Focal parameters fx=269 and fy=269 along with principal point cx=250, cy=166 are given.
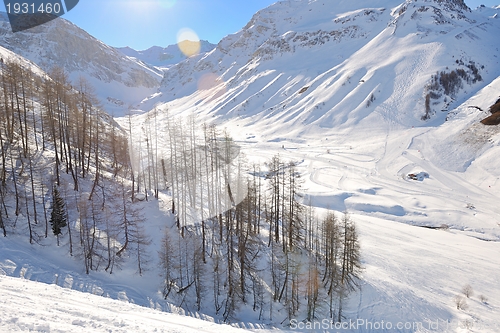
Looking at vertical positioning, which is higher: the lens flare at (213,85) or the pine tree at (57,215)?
the lens flare at (213,85)

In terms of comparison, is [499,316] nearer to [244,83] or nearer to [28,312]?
[28,312]

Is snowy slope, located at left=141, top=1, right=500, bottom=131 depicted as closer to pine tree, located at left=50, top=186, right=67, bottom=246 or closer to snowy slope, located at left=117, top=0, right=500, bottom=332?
snowy slope, located at left=117, top=0, right=500, bottom=332

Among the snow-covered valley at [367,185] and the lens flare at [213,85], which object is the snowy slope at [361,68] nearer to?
the snow-covered valley at [367,185]

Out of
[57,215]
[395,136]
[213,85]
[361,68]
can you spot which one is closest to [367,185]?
[395,136]

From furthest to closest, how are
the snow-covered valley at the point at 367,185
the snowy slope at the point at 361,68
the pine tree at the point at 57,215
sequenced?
the snowy slope at the point at 361,68, the pine tree at the point at 57,215, the snow-covered valley at the point at 367,185

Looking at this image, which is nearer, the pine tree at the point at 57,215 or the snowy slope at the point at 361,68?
the pine tree at the point at 57,215

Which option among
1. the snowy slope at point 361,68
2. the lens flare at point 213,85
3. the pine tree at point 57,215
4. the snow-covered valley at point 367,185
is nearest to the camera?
the snow-covered valley at point 367,185

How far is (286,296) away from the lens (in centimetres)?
2505

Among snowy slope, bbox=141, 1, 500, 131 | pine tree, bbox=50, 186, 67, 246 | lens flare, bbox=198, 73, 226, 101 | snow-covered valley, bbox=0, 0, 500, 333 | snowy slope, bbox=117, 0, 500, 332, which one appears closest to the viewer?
snow-covered valley, bbox=0, 0, 500, 333

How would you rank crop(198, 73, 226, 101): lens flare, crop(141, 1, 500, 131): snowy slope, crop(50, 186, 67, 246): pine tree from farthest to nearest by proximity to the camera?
crop(198, 73, 226, 101): lens flare → crop(141, 1, 500, 131): snowy slope → crop(50, 186, 67, 246): pine tree

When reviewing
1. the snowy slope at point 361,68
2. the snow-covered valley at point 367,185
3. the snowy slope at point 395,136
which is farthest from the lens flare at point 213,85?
the snow-covered valley at point 367,185

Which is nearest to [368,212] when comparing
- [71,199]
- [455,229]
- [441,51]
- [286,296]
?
[455,229]

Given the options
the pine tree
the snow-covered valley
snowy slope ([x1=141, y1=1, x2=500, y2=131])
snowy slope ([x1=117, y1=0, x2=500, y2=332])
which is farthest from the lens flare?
the pine tree

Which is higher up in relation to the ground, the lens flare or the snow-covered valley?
the lens flare
